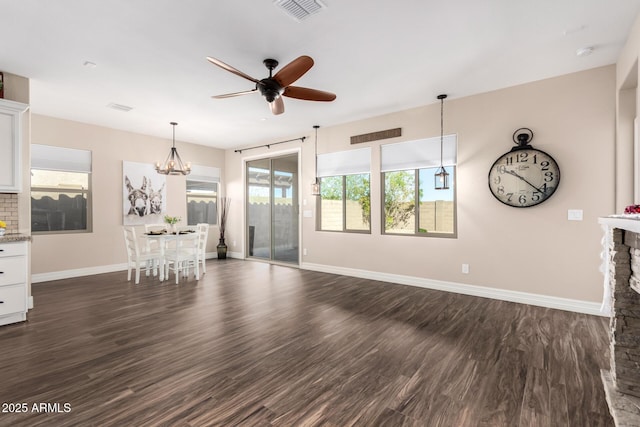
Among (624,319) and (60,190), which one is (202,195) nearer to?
(60,190)

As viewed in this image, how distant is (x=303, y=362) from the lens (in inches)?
98.2

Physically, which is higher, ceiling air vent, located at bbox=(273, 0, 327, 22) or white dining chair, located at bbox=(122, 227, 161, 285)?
ceiling air vent, located at bbox=(273, 0, 327, 22)

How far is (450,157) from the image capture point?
4711mm

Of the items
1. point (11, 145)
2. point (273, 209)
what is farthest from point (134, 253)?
point (273, 209)

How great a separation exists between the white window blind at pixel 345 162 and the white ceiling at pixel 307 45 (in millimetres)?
1122

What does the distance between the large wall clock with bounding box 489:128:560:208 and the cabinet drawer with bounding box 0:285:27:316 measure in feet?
19.1

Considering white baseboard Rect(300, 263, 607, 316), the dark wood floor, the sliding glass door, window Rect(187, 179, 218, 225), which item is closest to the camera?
the dark wood floor

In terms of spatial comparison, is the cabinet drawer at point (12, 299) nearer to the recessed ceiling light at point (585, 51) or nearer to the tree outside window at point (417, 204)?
the tree outside window at point (417, 204)

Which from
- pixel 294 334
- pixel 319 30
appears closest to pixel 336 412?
pixel 294 334

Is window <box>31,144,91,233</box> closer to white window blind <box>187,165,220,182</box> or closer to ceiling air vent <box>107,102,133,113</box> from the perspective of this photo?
ceiling air vent <box>107,102,133,113</box>

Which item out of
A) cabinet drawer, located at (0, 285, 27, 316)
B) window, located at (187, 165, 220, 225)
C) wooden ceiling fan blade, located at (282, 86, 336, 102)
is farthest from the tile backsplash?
window, located at (187, 165, 220, 225)

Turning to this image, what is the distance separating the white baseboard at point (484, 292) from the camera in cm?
372

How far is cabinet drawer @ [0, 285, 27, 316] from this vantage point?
10.7 feet

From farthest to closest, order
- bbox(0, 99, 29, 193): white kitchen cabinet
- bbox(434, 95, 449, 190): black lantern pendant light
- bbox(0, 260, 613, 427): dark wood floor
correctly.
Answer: bbox(434, 95, 449, 190): black lantern pendant light
bbox(0, 99, 29, 193): white kitchen cabinet
bbox(0, 260, 613, 427): dark wood floor
